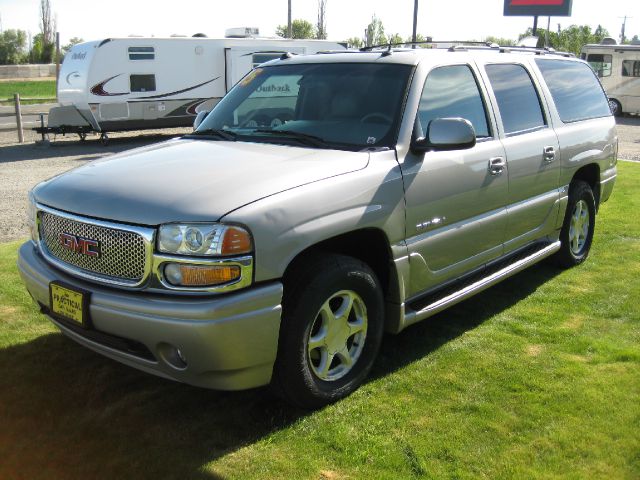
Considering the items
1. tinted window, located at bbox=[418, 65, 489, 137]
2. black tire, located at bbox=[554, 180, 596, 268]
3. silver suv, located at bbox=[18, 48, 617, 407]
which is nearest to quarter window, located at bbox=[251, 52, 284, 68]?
black tire, located at bbox=[554, 180, 596, 268]

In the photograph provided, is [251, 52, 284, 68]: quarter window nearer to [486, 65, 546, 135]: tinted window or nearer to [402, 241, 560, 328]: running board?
[486, 65, 546, 135]: tinted window

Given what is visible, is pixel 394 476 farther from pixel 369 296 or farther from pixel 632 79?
pixel 632 79

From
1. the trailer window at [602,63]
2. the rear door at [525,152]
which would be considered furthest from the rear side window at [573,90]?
the trailer window at [602,63]

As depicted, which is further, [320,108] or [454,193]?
[320,108]

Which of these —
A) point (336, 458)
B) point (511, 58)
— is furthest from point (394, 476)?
point (511, 58)

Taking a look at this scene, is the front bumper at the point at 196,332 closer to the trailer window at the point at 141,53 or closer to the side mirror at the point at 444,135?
the side mirror at the point at 444,135

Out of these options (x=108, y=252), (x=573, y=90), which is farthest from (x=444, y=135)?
(x=573, y=90)

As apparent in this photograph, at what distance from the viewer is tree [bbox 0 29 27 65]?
218 feet

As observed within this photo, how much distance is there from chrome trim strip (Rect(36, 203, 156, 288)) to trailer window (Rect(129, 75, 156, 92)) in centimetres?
1440

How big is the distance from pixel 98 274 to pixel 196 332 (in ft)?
2.27

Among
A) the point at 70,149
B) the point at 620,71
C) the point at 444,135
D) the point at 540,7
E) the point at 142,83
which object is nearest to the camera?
the point at 444,135

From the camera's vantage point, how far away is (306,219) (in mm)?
3217

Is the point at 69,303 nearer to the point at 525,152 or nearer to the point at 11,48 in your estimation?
the point at 525,152

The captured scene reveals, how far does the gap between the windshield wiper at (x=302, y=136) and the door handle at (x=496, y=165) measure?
123 cm
